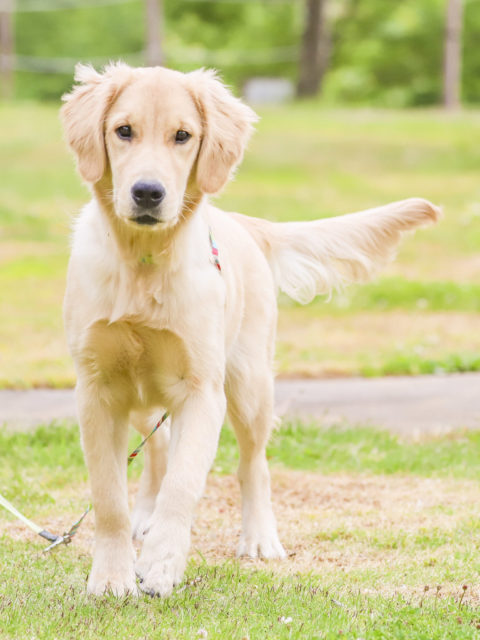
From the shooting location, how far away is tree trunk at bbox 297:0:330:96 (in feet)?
89.1

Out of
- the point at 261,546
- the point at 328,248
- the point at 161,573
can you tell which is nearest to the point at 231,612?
the point at 161,573

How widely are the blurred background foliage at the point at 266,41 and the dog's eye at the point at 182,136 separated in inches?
1317

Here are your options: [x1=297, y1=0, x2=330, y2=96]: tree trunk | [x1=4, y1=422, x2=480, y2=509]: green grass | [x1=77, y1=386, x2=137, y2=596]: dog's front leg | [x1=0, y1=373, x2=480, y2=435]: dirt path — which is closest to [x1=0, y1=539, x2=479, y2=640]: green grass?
[x1=77, y1=386, x2=137, y2=596]: dog's front leg

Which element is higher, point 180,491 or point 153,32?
point 180,491

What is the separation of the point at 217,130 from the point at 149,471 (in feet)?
5.76

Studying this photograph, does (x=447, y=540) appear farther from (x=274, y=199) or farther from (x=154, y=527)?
(x=274, y=199)

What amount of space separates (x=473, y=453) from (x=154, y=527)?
127 inches

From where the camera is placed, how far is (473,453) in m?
6.62

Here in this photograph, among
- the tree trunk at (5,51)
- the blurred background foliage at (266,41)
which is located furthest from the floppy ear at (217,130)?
the blurred background foliage at (266,41)

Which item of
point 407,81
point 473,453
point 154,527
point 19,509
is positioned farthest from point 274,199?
point 407,81

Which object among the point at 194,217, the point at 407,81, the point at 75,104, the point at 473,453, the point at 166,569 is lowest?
the point at 407,81

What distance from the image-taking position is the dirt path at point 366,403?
24.0ft

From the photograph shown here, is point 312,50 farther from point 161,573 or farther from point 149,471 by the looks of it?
point 161,573

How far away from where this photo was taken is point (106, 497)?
13.6 ft
